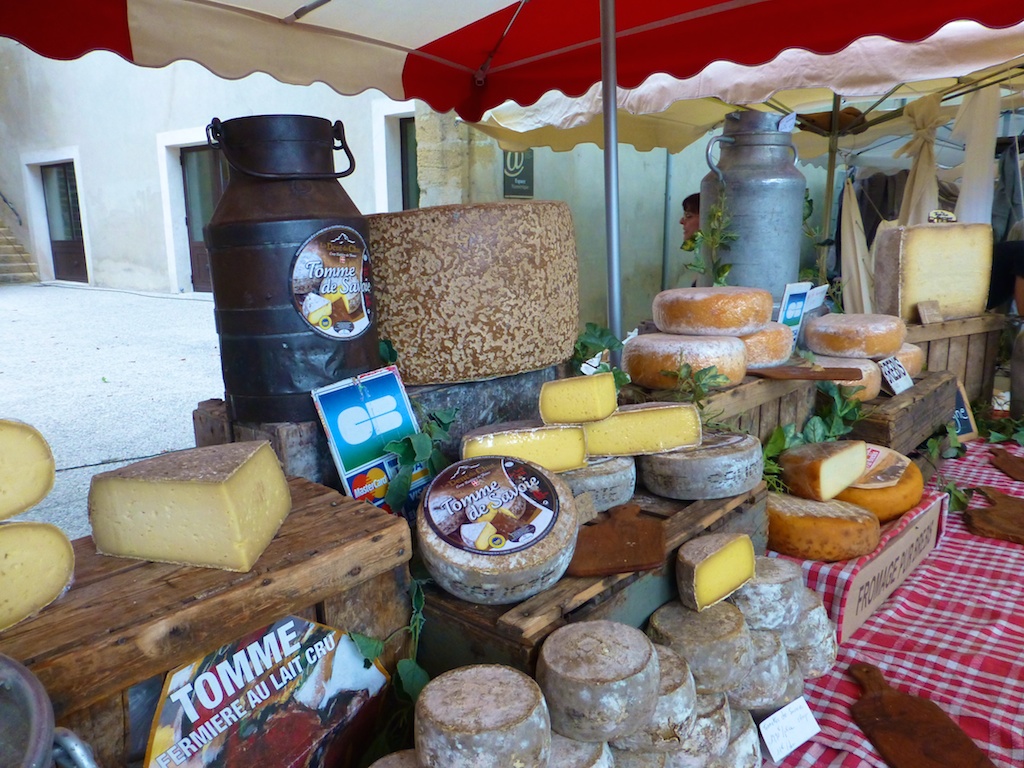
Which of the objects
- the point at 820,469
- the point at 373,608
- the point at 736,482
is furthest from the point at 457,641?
the point at 820,469

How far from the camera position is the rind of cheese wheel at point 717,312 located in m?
1.98

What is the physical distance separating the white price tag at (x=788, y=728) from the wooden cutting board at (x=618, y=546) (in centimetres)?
38

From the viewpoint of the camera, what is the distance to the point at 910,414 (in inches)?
93.5

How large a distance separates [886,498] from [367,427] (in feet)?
4.62

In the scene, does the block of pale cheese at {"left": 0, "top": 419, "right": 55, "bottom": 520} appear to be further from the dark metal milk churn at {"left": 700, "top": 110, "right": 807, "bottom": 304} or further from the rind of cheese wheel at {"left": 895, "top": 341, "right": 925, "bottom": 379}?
the rind of cheese wheel at {"left": 895, "top": 341, "right": 925, "bottom": 379}

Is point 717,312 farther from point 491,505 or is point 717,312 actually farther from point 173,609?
point 173,609

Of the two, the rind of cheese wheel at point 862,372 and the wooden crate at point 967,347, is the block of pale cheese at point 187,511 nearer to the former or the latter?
the rind of cheese wheel at point 862,372

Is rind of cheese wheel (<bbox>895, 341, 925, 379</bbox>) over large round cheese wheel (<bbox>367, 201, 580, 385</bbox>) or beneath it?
beneath

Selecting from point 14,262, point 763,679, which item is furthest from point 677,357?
point 14,262

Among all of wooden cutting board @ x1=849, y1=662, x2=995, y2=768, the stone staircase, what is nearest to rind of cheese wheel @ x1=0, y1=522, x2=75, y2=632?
wooden cutting board @ x1=849, y1=662, x2=995, y2=768

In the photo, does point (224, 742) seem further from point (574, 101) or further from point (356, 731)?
point (574, 101)

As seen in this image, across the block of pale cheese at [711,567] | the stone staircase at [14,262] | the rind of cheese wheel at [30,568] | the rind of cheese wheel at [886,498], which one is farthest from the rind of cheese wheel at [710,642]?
the stone staircase at [14,262]

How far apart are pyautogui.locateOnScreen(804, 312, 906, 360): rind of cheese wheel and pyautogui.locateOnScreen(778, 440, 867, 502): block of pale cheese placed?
557mm

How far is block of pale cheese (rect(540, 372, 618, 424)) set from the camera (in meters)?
1.42
